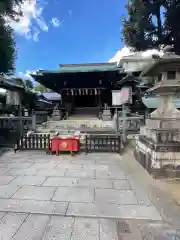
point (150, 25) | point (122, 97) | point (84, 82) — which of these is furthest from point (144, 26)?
point (84, 82)

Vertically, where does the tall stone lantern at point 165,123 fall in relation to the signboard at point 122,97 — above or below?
below

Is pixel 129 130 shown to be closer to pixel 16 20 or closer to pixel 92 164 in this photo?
pixel 92 164

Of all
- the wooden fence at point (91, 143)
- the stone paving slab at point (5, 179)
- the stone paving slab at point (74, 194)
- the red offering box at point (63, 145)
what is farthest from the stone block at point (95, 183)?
the wooden fence at point (91, 143)

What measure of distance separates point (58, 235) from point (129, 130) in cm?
931

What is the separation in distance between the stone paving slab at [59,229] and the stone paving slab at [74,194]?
25.2 inches

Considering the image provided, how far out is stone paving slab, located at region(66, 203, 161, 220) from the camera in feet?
8.67

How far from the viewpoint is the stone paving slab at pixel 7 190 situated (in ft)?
10.9

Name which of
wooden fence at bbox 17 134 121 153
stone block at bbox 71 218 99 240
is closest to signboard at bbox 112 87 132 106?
wooden fence at bbox 17 134 121 153

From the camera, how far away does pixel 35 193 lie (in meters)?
3.43

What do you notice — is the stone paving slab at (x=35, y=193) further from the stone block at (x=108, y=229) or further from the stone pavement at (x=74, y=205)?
the stone block at (x=108, y=229)

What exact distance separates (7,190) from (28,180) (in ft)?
2.10

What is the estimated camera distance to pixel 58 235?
219cm

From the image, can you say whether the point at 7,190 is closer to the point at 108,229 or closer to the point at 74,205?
the point at 74,205

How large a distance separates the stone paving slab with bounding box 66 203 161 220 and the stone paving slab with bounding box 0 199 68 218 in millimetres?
164
